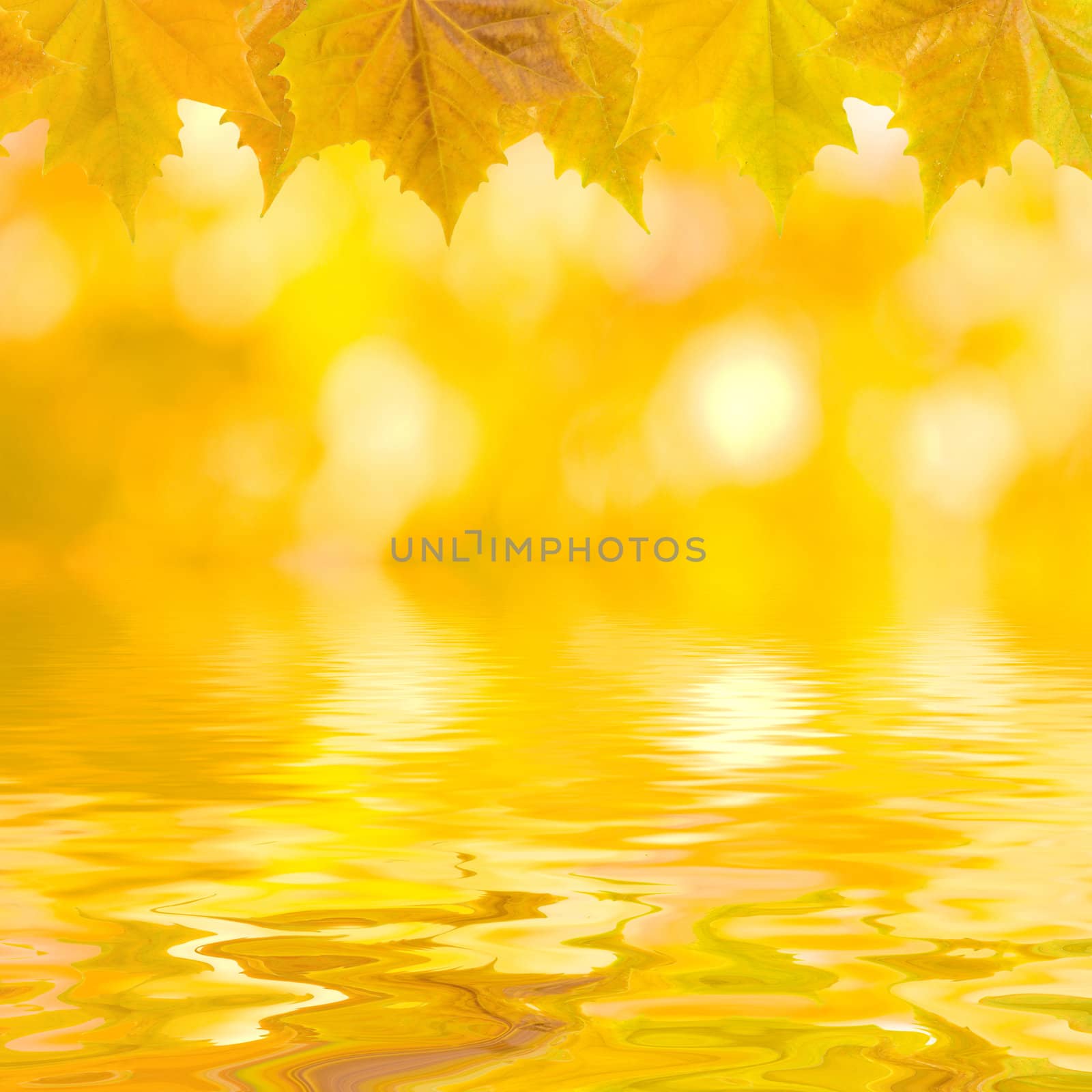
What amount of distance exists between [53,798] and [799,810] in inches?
116

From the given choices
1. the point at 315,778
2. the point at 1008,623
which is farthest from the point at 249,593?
the point at 315,778

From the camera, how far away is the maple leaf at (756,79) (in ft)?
2.90

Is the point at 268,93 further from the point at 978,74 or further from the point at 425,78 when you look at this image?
the point at 978,74

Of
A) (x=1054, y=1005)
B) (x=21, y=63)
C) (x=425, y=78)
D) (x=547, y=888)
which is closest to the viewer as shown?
(x=21, y=63)

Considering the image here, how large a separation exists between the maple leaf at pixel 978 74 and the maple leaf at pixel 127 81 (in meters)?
0.34

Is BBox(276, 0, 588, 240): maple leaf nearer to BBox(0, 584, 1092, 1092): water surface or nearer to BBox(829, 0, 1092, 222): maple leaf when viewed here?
BBox(829, 0, 1092, 222): maple leaf

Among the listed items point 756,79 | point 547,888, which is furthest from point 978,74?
point 547,888

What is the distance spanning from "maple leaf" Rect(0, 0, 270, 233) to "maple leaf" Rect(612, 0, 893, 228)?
221 millimetres

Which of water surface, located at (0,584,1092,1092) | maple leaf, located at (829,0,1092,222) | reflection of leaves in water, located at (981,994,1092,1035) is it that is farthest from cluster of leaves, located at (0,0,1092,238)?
reflection of leaves in water, located at (981,994,1092,1035)

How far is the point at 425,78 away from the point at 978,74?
1.06ft

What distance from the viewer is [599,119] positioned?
1.09 metres

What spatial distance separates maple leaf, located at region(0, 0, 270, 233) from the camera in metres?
0.88

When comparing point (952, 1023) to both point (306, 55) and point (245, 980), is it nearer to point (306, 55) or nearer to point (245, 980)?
point (245, 980)

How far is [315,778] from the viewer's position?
684 cm
